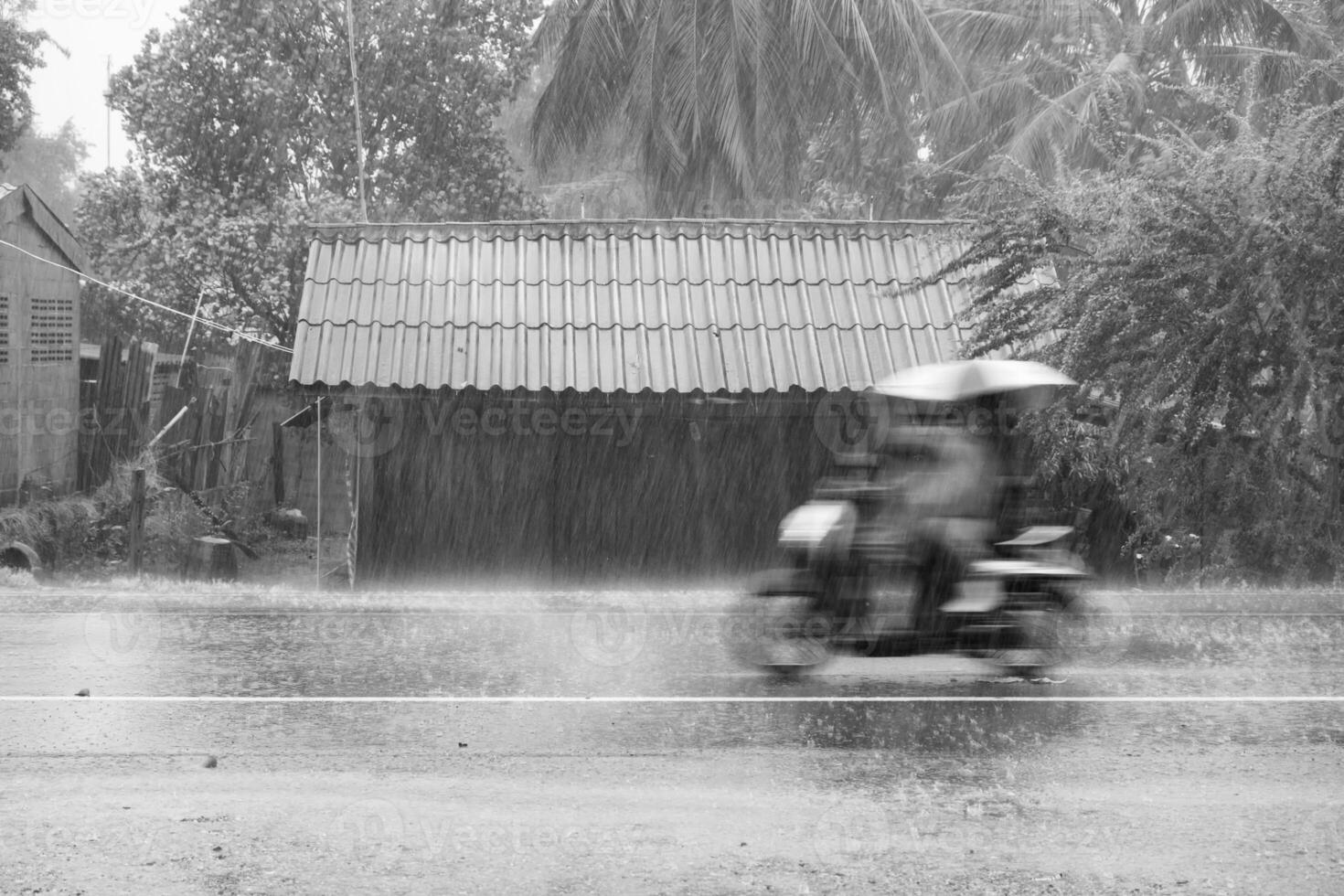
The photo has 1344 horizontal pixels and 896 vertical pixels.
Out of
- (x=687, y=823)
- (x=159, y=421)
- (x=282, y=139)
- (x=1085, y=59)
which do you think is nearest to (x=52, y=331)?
(x=159, y=421)

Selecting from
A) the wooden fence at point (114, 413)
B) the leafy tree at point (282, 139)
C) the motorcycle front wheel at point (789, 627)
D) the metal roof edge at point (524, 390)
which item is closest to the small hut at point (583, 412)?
the metal roof edge at point (524, 390)

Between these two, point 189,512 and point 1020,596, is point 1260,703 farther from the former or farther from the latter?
point 189,512

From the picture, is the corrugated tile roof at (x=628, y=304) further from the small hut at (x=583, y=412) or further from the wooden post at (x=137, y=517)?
the wooden post at (x=137, y=517)

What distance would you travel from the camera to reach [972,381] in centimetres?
723

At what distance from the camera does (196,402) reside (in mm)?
20594

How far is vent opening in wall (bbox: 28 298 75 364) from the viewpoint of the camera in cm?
1930

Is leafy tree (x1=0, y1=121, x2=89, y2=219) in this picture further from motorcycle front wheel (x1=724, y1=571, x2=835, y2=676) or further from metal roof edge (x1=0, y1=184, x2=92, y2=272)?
motorcycle front wheel (x1=724, y1=571, x2=835, y2=676)

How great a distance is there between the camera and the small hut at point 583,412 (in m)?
13.3

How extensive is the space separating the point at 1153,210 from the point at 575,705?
296 inches

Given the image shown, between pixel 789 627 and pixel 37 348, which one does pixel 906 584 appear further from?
pixel 37 348

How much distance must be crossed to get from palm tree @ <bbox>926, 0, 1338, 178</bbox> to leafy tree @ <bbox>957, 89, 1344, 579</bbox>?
1552 cm

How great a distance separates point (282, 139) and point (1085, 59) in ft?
55.9

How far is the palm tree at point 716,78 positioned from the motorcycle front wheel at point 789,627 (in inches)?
729

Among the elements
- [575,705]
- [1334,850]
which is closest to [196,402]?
[575,705]
